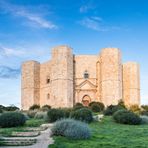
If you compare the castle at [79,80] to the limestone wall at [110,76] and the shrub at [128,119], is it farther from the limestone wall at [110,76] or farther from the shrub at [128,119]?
the shrub at [128,119]

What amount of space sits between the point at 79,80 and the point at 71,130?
45.0 m

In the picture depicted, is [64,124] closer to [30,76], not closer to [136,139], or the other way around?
[136,139]

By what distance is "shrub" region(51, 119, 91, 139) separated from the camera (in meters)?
16.9

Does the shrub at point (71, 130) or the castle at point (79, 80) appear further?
the castle at point (79, 80)

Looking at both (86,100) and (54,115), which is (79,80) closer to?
(86,100)

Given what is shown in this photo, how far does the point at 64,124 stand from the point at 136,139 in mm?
3069

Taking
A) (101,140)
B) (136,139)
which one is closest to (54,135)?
(101,140)

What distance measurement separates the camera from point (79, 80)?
62.0 m

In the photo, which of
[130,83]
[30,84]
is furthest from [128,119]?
[30,84]

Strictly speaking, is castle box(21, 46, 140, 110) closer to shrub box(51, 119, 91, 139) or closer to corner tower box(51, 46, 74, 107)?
corner tower box(51, 46, 74, 107)

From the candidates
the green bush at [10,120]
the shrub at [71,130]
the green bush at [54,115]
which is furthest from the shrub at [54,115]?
the shrub at [71,130]

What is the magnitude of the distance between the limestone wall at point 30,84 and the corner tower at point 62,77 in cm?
591

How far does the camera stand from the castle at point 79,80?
59219 millimetres

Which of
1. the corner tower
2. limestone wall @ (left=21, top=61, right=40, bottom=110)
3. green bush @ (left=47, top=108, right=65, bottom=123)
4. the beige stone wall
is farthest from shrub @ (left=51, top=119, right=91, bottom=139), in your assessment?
limestone wall @ (left=21, top=61, right=40, bottom=110)
